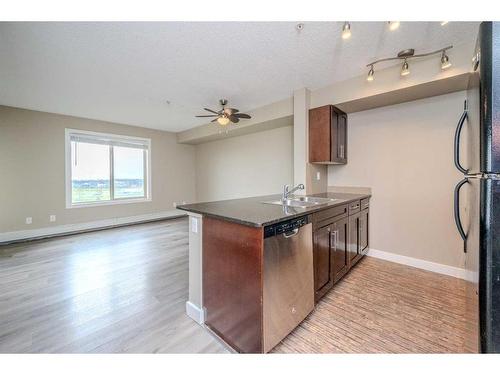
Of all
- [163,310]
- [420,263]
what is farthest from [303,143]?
[163,310]

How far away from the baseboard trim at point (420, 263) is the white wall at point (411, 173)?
6 centimetres

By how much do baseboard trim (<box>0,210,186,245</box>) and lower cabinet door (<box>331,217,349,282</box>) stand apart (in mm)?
4952

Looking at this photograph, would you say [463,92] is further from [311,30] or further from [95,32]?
[95,32]

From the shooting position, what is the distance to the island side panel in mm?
1308

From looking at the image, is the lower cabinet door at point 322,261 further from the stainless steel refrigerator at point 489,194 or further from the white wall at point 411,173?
the white wall at point 411,173

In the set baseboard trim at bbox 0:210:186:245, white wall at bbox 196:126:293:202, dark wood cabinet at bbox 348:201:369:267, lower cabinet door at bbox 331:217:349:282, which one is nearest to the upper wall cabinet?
dark wood cabinet at bbox 348:201:369:267

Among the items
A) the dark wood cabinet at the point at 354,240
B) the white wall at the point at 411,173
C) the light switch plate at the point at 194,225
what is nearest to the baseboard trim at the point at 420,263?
the white wall at the point at 411,173

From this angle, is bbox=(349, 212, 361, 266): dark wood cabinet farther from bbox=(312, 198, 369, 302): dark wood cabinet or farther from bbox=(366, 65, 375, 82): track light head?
bbox=(366, 65, 375, 82): track light head

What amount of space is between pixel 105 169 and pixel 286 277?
529cm

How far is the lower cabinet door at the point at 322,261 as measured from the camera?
5.96 ft

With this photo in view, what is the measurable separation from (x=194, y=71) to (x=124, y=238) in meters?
3.36

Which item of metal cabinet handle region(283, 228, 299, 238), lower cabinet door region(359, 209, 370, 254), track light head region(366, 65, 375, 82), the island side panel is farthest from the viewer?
lower cabinet door region(359, 209, 370, 254)

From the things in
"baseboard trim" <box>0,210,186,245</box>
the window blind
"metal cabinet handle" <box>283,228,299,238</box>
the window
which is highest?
the window blind
